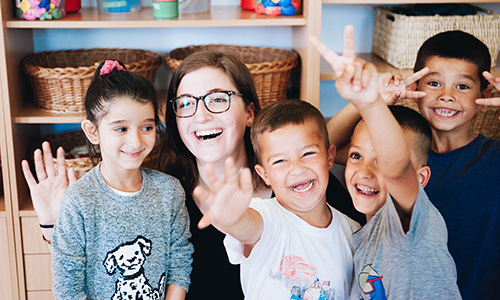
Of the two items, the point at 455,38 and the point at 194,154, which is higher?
the point at 455,38

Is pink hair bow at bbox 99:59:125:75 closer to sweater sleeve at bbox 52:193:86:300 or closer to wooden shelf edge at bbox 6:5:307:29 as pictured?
sweater sleeve at bbox 52:193:86:300

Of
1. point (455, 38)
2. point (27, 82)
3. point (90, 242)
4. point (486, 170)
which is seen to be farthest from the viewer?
point (27, 82)

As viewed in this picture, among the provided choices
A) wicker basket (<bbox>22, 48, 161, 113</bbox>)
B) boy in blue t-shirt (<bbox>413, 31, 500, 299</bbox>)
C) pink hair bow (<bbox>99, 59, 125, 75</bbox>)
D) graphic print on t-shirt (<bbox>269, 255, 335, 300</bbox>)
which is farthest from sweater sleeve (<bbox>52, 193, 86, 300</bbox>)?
boy in blue t-shirt (<bbox>413, 31, 500, 299</bbox>)

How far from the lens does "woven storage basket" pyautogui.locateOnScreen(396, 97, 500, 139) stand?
2254 mm

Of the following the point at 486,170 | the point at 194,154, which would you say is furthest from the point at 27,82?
the point at 486,170

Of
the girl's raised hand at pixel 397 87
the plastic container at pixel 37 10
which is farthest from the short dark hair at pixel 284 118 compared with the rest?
the plastic container at pixel 37 10

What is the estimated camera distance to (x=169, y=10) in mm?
2082

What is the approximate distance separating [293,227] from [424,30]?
1.14 meters

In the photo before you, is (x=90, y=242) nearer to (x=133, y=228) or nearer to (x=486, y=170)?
(x=133, y=228)

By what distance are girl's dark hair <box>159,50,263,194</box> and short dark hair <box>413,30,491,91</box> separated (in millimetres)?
557

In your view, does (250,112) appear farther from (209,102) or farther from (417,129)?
(417,129)

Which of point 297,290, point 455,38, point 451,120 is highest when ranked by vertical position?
point 455,38

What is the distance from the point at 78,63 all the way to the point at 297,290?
4.92 feet

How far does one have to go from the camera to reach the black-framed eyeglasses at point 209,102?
1.63 metres
